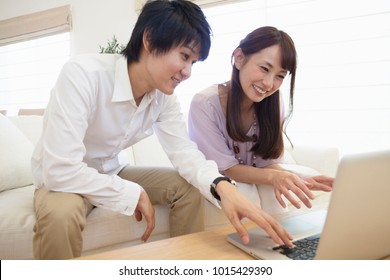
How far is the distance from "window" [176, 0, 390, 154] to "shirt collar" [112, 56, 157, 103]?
1966 millimetres

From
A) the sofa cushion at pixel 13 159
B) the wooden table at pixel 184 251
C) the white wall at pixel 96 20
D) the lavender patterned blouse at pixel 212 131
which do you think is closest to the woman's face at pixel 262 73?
the lavender patterned blouse at pixel 212 131

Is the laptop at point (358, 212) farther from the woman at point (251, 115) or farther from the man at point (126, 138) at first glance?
the woman at point (251, 115)

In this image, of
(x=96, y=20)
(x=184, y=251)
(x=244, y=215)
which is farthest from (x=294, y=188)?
(x=96, y=20)

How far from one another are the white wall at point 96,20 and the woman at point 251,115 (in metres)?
2.45

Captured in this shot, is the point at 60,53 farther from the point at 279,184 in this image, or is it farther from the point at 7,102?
the point at 279,184

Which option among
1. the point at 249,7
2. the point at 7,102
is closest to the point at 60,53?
the point at 7,102

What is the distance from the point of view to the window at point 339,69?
2.42 metres

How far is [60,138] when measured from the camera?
0.89 meters

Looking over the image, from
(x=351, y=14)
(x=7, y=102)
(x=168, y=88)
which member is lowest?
(x=7, y=102)

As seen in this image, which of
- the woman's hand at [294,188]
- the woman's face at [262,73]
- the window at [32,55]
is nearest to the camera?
the woman's hand at [294,188]

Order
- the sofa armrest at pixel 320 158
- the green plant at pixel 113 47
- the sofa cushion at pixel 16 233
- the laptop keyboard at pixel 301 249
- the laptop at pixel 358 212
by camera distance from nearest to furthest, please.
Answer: the laptop at pixel 358 212
the laptop keyboard at pixel 301 249
the sofa cushion at pixel 16 233
the sofa armrest at pixel 320 158
the green plant at pixel 113 47

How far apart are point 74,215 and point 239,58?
0.81 metres

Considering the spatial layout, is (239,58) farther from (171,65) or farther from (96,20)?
(96,20)
